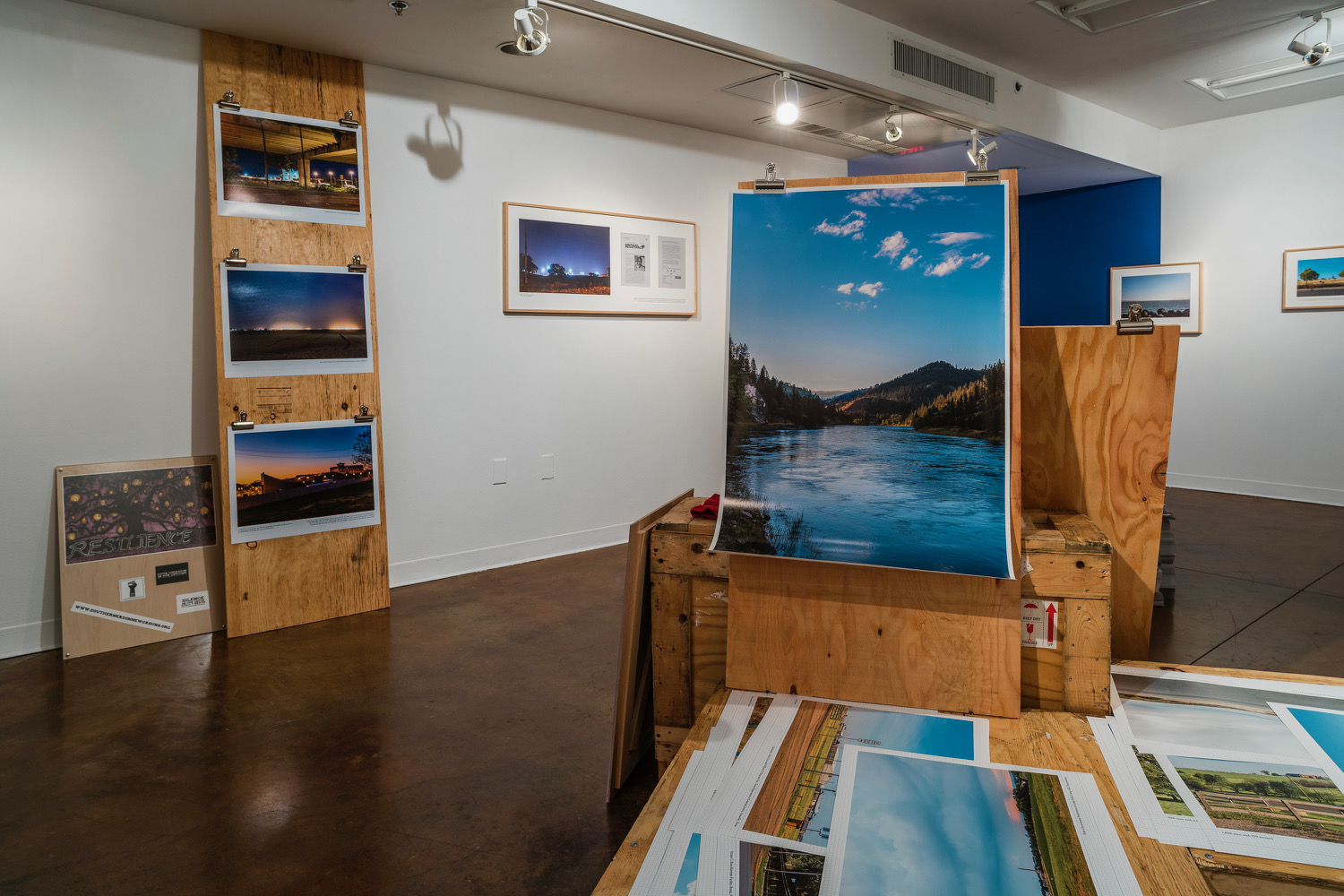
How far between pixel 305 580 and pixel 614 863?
2.89 m

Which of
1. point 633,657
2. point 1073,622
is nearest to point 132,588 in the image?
point 633,657

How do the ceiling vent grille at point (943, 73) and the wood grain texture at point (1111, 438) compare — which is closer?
the wood grain texture at point (1111, 438)

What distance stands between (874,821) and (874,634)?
0.49 meters

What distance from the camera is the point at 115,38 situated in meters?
3.22

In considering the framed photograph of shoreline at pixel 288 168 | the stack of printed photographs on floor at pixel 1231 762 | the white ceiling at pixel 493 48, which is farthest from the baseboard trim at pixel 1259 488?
the framed photograph of shoreline at pixel 288 168

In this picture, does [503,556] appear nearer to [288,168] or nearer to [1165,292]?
[288,168]

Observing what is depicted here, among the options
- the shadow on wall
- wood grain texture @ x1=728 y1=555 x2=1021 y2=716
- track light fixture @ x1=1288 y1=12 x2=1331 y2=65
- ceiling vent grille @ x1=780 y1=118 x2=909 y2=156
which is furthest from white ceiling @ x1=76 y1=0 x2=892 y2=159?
wood grain texture @ x1=728 y1=555 x2=1021 y2=716

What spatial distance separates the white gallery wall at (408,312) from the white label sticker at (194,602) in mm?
463

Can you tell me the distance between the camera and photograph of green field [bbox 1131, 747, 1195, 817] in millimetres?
1322

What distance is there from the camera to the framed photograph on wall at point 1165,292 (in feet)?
20.9

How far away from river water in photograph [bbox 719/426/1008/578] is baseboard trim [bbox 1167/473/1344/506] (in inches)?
232

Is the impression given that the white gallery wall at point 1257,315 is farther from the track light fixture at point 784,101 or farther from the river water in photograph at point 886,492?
the river water in photograph at point 886,492

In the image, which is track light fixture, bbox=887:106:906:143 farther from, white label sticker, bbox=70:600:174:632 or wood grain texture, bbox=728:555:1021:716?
white label sticker, bbox=70:600:174:632

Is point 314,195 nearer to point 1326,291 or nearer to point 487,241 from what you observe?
point 487,241
